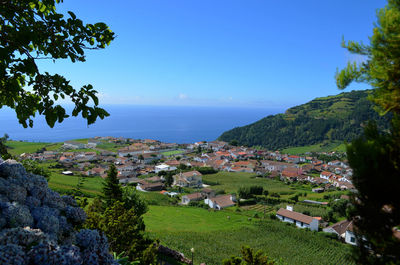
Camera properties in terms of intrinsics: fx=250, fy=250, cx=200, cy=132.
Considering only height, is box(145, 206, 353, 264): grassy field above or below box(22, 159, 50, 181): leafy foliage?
below

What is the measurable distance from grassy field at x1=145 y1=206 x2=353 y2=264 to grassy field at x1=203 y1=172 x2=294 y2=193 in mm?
20927

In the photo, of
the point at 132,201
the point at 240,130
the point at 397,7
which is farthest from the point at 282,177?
the point at 240,130

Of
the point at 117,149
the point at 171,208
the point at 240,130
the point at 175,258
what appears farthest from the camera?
the point at 240,130

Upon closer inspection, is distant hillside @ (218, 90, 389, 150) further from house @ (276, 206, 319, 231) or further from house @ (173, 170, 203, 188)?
house @ (276, 206, 319, 231)

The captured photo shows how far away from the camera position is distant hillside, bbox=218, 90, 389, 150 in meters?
144

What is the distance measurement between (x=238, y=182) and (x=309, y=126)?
340ft

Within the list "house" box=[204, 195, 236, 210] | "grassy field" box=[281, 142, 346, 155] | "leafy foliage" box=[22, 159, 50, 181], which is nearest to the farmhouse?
"house" box=[204, 195, 236, 210]

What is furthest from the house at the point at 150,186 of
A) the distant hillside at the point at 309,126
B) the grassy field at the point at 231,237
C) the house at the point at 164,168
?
the distant hillside at the point at 309,126

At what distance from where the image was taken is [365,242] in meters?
2.85

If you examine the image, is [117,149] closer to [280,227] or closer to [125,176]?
[125,176]

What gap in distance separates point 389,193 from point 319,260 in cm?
2860

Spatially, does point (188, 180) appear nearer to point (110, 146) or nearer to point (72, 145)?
point (110, 146)

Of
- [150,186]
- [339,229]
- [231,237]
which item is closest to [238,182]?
[150,186]

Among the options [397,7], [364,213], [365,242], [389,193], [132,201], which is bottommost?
[132,201]
